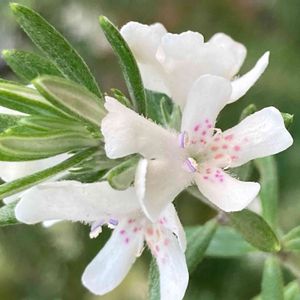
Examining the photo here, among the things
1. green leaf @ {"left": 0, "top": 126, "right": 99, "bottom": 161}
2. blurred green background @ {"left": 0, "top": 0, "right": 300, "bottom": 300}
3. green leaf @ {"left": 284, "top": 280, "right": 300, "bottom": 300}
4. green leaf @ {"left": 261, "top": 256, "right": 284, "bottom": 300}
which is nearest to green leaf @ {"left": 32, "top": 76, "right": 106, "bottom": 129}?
green leaf @ {"left": 0, "top": 126, "right": 99, "bottom": 161}

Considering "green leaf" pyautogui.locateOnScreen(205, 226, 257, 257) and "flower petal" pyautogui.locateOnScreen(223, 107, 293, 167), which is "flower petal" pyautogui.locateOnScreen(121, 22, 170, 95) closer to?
"flower petal" pyautogui.locateOnScreen(223, 107, 293, 167)

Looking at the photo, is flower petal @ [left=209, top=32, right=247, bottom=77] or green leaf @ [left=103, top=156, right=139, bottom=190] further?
flower petal @ [left=209, top=32, right=247, bottom=77]

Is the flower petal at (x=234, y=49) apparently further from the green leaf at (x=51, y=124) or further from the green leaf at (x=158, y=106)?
the green leaf at (x=51, y=124)

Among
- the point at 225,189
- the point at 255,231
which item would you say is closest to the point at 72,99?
the point at 225,189

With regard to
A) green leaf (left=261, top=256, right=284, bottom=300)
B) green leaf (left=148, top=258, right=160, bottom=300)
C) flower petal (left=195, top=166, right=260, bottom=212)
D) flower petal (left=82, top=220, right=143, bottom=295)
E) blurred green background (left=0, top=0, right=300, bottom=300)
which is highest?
flower petal (left=195, top=166, right=260, bottom=212)

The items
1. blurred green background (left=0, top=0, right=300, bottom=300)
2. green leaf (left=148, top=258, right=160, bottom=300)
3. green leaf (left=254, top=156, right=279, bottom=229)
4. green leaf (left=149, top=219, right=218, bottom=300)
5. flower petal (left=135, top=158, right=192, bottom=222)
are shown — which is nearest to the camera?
flower petal (left=135, top=158, right=192, bottom=222)

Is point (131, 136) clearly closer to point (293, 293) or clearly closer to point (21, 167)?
point (21, 167)
